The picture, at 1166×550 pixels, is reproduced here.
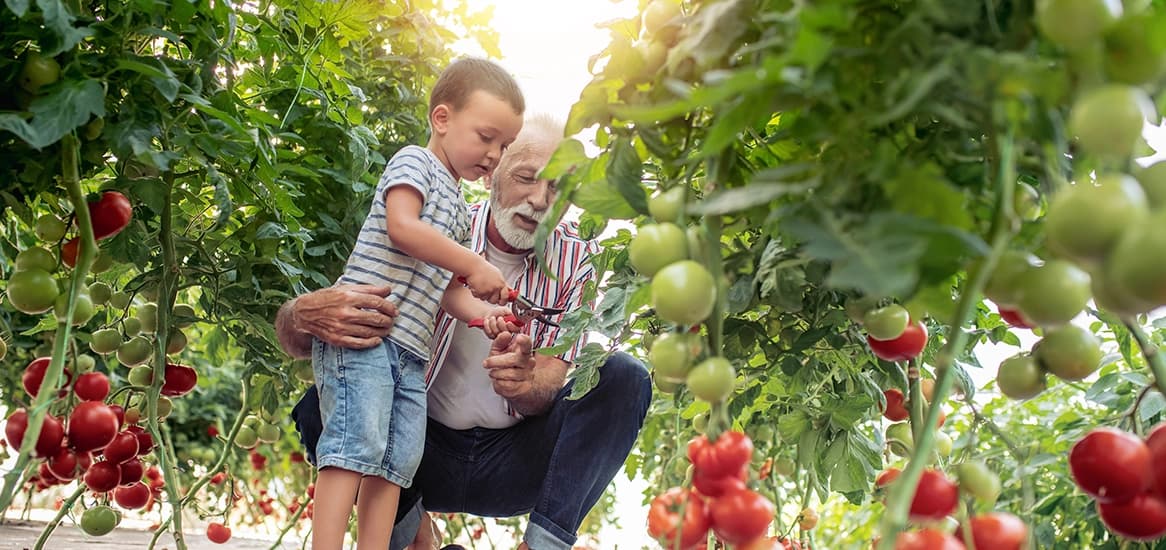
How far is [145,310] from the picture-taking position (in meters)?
1.53

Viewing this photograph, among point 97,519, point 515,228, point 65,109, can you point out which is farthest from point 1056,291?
point 97,519

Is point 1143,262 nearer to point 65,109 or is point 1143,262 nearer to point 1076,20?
point 1076,20

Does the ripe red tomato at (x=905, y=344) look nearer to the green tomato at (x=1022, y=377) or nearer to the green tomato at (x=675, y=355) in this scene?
the green tomato at (x=1022, y=377)

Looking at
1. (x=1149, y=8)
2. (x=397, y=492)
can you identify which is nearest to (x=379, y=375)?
(x=397, y=492)

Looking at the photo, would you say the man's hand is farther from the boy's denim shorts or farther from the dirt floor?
the dirt floor

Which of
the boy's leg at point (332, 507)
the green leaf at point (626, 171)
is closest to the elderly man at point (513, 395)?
A: the boy's leg at point (332, 507)

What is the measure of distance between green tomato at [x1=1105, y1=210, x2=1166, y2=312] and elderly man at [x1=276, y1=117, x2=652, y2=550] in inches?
46.9

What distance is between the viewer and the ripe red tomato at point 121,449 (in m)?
1.40

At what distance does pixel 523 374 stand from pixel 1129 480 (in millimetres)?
1134

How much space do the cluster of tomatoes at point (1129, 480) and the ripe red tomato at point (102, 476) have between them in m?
1.37

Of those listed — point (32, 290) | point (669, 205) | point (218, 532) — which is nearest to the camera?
point (669, 205)

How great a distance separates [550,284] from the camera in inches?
71.7

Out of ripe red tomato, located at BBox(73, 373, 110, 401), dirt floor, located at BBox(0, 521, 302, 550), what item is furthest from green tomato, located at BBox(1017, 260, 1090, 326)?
dirt floor, located at BBox(0, 521, 302, 550)

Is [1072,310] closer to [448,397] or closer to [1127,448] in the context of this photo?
[1127,448]
